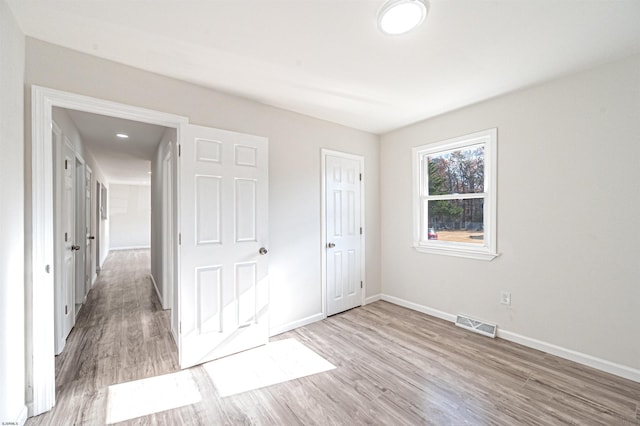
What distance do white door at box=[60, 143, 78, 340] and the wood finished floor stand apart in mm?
250

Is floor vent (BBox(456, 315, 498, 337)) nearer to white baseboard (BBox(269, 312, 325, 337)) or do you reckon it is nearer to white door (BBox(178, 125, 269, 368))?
white baseboard (BBox(269, 312, 325, 337))

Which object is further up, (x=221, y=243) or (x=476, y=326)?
(x=221, y=243)

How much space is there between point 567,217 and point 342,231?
231 centimetres

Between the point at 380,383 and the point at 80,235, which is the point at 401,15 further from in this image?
the point at 80,235

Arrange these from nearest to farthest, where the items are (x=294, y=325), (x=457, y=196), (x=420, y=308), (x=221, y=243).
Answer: (x=221, y=243), (x=294, y=325), (x=457, y=196), (x=420, y=308)

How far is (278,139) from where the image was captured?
303cm

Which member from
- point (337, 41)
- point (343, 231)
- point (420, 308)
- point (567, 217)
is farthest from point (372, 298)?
point (337, 41)

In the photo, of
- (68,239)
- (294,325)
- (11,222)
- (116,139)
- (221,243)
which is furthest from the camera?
(116,139)

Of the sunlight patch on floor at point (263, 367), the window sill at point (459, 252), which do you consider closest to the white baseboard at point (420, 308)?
the window sill at point (459, 252)

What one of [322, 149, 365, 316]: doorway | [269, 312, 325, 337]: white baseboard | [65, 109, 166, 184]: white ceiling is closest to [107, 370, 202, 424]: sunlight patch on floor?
[269, 312, 325, 337]: white baseboard

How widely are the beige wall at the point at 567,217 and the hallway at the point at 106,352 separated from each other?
3.35m

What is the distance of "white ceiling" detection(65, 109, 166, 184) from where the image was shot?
10.4 ft

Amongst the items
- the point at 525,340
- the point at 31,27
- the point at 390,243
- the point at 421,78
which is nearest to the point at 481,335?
the point at 525,340

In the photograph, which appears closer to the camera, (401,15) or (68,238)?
(401,15)
